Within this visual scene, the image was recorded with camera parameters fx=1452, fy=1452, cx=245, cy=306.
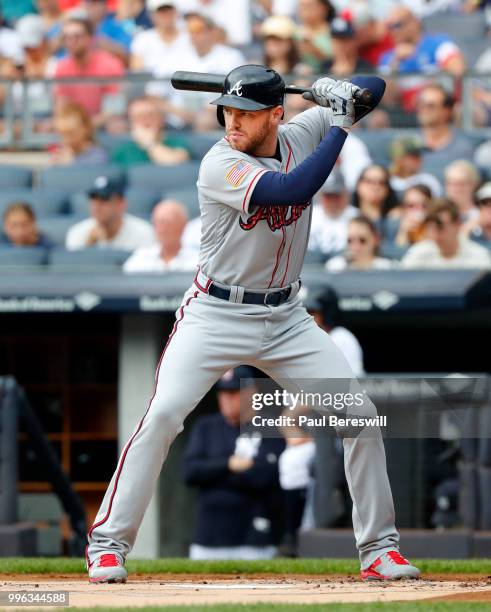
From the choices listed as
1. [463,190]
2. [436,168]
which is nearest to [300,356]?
[463,190]

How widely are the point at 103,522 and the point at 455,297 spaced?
4262mm

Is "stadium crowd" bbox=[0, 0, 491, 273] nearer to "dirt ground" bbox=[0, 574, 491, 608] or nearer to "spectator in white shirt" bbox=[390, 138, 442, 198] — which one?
"spectator in white shirt" bbox=[390, 138, 442, 198]

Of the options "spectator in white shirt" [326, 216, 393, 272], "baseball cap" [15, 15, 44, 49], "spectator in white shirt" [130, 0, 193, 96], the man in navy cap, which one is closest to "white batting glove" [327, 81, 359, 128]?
the man in navy cap

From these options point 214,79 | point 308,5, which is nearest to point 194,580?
point 214,79

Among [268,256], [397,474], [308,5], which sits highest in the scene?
[308,5]

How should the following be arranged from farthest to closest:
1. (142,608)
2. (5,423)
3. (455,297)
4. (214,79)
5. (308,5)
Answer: (308,5) < (455,297) < (5,423) < (214,79) < (142,608)

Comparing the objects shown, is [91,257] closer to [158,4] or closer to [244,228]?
[158,4]

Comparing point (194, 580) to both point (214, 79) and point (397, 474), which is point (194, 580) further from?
point (397, 474)

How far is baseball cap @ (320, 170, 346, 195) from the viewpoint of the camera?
9.20 metres

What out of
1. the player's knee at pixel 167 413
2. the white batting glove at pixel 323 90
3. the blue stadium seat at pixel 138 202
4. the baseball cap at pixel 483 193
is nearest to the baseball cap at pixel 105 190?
the blue stadium seat at pixel 138 202

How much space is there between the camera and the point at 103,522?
4.68 meters

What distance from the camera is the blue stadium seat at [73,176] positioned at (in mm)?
9984

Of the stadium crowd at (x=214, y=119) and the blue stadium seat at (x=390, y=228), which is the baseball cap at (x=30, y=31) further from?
the blue stadium seat at (x=390, y=228)

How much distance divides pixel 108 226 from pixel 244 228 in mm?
4718
